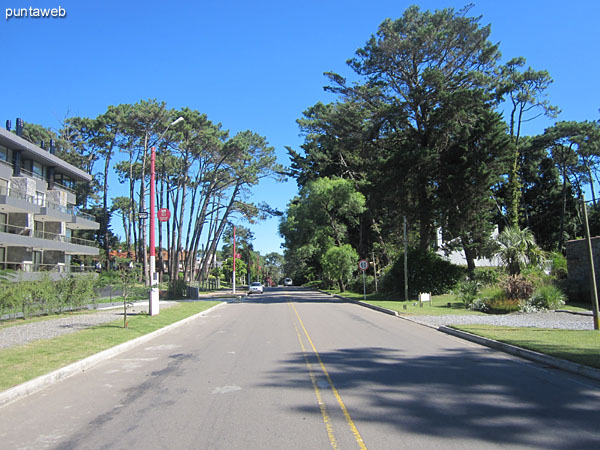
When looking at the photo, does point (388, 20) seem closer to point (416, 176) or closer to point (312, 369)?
point (416, 176)

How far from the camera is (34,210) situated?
116 feet

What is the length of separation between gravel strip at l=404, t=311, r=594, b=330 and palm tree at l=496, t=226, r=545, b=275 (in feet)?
21.5

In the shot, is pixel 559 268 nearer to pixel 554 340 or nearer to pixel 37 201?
pixel 554 340

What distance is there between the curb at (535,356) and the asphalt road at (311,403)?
1.11 ft

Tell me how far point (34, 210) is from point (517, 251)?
111ft

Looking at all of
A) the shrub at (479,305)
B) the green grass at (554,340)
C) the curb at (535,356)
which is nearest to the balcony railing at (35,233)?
the shrub at (479,305)

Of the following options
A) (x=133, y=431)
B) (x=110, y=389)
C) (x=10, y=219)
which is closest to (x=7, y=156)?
(x=10, y=219)

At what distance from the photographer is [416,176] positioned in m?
35.0

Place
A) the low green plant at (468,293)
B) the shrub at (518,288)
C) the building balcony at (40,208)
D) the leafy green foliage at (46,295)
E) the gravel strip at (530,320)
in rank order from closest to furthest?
the gravel strip at (530,320)
the leafy green foliage at (46,295)
the shrub at (518,288)
the low green plant at (468,293)
the building balcony at (40,208)

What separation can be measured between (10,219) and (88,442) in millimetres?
36455

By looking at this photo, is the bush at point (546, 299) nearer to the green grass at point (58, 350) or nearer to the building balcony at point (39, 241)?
the green grass at point (58, 350)

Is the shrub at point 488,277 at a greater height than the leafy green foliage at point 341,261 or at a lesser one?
lesser

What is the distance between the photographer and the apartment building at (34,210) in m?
33.1

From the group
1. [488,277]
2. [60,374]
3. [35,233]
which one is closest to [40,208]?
[35,233]
